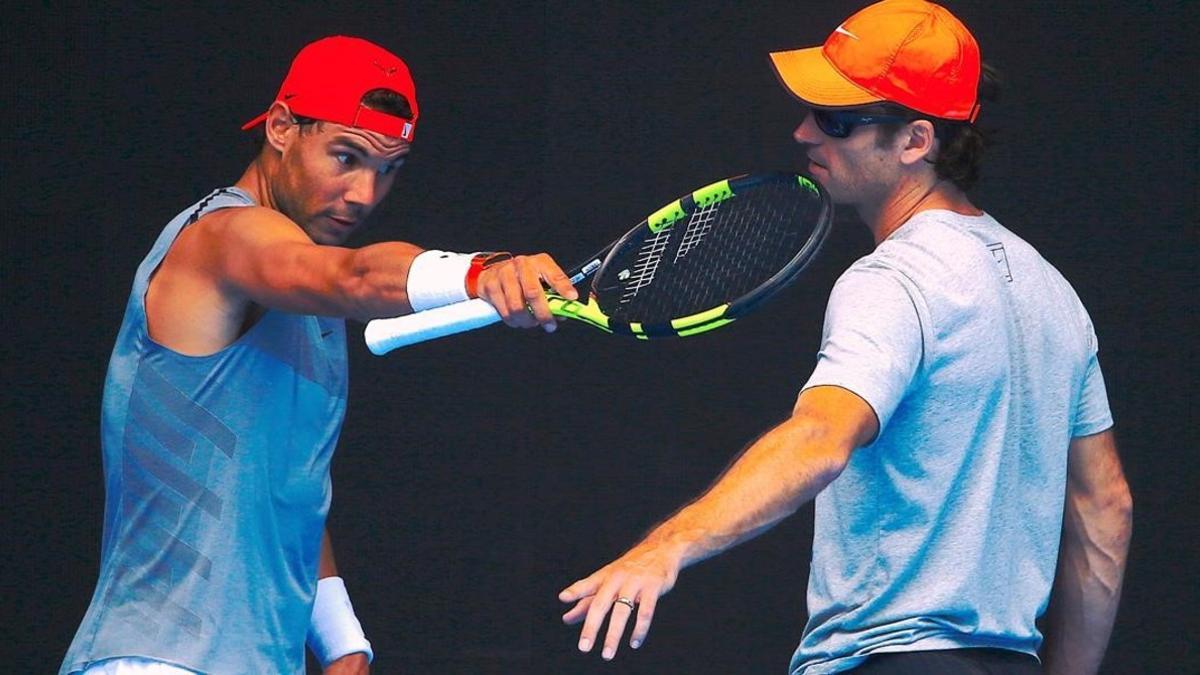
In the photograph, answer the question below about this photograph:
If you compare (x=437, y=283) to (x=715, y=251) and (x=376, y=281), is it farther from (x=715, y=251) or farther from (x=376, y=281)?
(x=715, y=251)

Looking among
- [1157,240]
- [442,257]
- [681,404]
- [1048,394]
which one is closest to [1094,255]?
[1157,240]

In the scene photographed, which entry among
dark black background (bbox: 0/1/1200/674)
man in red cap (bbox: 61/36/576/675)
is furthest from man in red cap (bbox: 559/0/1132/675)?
dark black background (bbox: 0/1/1200/674)

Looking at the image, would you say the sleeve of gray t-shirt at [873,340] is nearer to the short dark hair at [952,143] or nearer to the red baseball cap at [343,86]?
the short dark hair at [952,143]

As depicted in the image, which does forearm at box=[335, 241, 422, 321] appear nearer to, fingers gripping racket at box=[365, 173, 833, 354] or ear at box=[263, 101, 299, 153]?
fingers gripping racket at box=[365, 173, 833, 354]

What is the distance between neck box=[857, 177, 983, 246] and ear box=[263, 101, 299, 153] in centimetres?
91

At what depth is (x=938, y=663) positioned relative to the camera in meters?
2.11

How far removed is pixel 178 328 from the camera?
2475 millimetres

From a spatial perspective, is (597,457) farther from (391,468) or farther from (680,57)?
(680,57)

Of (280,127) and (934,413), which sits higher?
(280,127)

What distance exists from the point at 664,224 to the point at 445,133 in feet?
4.43

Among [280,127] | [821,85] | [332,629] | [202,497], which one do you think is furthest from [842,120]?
[332,629]

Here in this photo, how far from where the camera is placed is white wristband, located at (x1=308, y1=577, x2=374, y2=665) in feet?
9.28

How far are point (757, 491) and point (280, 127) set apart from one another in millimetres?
1223

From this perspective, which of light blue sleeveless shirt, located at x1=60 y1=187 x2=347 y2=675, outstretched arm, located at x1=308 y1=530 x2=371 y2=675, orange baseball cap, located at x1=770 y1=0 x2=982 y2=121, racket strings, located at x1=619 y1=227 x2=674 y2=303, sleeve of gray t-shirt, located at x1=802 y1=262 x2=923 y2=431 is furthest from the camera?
outstretched arm, located at x1=308 y1=530 x2=371 y2=675
